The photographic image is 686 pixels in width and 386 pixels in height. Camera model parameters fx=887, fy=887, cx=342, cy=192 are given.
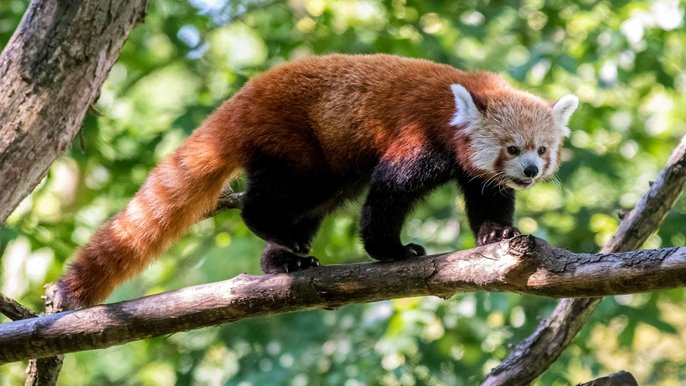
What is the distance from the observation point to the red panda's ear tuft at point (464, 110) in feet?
12.3

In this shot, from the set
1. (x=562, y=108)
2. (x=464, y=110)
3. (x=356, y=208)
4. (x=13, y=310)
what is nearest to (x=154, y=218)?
(x=13, y=310)

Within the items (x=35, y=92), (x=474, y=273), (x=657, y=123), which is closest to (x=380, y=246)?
(x=474, y=273)

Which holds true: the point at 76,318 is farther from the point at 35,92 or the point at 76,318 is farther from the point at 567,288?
the point at 567,288

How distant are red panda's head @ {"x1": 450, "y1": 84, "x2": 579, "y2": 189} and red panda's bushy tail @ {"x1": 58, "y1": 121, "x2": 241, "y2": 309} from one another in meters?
1.02

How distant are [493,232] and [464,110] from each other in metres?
0.54

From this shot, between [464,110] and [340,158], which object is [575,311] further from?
[340,158]

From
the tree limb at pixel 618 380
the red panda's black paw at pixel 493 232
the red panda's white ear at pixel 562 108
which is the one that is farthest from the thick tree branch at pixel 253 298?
the red panda's white ear at pixel 562 108

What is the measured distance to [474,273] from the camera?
2986 mm

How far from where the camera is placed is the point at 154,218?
152 inches

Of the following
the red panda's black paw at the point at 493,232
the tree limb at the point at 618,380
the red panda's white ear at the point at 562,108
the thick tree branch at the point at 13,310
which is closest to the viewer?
the tree limb at the point at 618,380

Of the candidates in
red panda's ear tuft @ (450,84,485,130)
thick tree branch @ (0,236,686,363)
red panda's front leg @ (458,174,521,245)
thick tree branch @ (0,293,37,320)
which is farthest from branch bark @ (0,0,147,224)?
red panda's front leg @ (458,174,521,245)

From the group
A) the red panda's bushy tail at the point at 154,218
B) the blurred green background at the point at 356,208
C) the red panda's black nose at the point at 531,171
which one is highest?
the red panda's black nose at the point at 531,171

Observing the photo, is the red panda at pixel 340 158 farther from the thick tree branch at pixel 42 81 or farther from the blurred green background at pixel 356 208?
the blurred green background at pixel 356 208

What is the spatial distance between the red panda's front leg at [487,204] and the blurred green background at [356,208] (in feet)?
5.21
